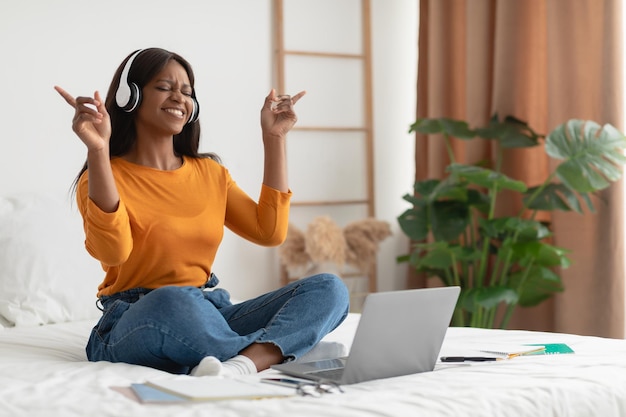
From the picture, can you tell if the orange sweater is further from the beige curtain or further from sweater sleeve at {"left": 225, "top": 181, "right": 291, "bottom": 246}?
the beige curtain

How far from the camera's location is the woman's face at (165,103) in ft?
7.19

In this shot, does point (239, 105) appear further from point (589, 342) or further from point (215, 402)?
point (215, 402)

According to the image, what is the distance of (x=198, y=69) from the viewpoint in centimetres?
387

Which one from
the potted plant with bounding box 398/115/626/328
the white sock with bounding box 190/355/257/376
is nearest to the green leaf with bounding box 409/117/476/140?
the potted plant with bounding box 398/115/626/328

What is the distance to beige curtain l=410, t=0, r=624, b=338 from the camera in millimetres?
3490

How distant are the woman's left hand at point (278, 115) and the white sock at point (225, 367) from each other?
694 millimetres

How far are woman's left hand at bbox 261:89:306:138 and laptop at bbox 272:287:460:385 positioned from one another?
728 mm

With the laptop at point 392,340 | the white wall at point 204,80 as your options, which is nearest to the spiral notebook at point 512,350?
the laptop at point 392,340

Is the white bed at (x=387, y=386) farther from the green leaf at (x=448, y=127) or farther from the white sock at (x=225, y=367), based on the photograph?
the green leaf at (x=448, y=127)

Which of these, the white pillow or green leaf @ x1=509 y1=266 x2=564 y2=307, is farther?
green leaf @ x1=509 y1=266 x2=564 y2=307

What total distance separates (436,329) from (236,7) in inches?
101

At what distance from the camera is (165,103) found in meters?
2.19

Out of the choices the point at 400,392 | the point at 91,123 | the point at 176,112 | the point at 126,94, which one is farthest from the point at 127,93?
the point at 400,392

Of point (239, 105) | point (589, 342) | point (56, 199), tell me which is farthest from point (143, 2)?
point (589, 342)
